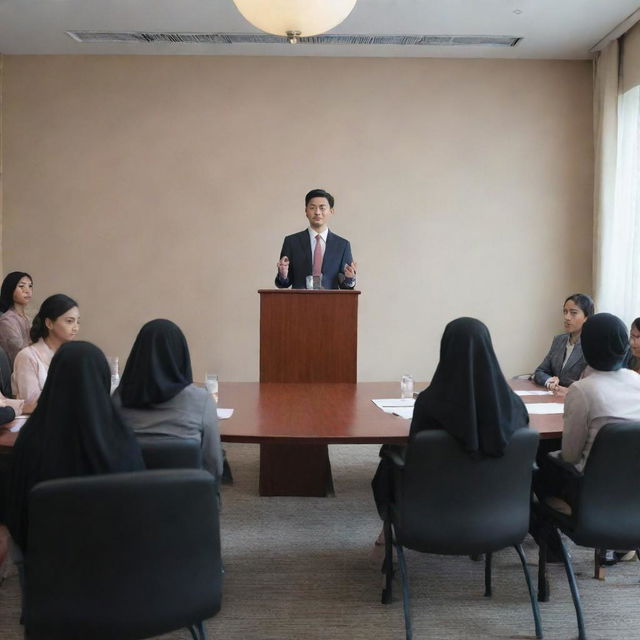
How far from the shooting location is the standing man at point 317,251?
5.35 m

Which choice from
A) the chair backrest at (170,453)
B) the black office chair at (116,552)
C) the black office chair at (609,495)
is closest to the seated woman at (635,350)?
the black office chair at (609,495)

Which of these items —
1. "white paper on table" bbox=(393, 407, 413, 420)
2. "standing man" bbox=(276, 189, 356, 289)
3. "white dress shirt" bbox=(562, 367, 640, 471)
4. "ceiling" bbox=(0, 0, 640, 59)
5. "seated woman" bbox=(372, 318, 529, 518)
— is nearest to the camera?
"seated woman" bbox=(372, 318, 529, 518)

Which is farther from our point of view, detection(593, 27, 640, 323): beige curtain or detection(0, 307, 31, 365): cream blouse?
detection(593, 27, 640, 323): beige curtain

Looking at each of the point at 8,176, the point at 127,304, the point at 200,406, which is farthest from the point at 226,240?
the point at 200,406

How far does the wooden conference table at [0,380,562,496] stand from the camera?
3059 millimetres

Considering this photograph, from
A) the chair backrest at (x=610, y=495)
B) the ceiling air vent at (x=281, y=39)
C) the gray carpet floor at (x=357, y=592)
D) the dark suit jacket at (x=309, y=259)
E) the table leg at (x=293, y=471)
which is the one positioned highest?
the ceiling air vent at (x=281, y=39)

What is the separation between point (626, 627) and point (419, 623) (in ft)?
2.82

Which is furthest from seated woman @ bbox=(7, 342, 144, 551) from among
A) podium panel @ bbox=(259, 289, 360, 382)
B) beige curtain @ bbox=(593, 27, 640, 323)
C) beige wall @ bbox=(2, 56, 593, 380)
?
beige curtain @ bbox=(593, 27, 640, 323)

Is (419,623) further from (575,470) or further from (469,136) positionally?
(469,136)

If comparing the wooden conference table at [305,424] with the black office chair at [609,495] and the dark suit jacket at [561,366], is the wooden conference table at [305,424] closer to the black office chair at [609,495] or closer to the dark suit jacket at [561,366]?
the dark suit jacket at [561,366]

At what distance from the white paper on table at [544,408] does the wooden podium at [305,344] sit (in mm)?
1256

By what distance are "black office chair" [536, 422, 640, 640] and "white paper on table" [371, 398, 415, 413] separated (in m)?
1.11

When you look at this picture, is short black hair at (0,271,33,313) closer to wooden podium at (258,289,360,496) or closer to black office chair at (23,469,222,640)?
wooden podium at (258,289,360,496)

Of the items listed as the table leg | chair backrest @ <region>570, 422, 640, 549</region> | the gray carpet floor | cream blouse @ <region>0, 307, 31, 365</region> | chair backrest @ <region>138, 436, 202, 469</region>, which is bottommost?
the gray carpet floor
